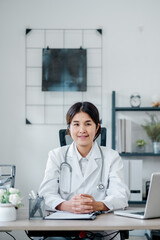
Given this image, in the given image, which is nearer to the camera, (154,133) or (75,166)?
(75,166)

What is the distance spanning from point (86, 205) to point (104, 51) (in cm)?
231

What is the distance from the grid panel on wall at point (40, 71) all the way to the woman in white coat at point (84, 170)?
1.53m

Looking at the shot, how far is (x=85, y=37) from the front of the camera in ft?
12.5

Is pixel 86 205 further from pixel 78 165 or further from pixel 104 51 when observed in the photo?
pixel 104 51

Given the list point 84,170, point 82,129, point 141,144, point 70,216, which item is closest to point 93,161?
point 84,170

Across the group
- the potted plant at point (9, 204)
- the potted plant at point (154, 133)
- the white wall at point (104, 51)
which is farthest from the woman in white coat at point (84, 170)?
the white wall at point (104, 51)

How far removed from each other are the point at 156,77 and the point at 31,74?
4.13ft

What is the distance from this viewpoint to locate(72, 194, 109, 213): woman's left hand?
1764 mm

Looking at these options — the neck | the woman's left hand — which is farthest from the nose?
the woman's left hand

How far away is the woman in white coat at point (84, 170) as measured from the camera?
2.02m

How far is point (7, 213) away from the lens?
1.59 metres

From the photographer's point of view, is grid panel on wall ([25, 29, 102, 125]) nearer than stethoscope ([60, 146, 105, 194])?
No

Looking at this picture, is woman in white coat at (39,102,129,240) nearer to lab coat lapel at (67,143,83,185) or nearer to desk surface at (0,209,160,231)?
lab coat lapel at (67,143,83,185)

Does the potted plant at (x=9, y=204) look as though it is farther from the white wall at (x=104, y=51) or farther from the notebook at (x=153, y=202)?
the white wall at (x=104, y=51)
